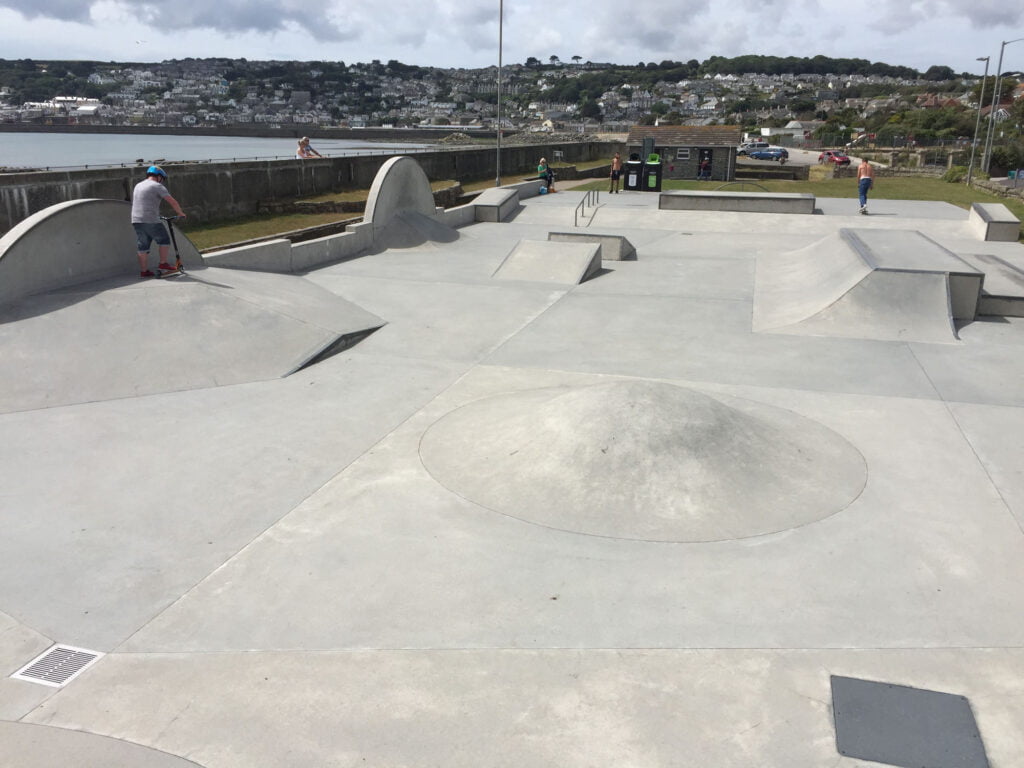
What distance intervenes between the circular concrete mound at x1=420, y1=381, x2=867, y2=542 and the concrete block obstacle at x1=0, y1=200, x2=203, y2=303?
612cm

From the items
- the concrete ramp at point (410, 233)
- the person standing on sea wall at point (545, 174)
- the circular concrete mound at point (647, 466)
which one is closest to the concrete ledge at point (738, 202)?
the person standing on sea wall at point (545, 174)

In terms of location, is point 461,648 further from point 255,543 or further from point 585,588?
point 255,543

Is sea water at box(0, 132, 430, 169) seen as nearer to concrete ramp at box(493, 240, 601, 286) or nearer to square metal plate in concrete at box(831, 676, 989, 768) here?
concrete ramp at box(493, 240, 601, 286)

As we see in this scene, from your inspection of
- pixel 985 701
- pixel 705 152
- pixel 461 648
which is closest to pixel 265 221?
pixel 461 648

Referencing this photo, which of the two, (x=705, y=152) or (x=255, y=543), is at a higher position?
(x=705, y=152)

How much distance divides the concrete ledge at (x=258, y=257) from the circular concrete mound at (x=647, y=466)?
794 cm

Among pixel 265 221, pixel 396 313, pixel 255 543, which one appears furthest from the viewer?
pixel 265 221

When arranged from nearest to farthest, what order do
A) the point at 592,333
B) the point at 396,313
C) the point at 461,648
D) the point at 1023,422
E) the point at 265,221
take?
1. the point at 461,648
2. the point at 1023,422
3. the point at 592,333
4. the point at 396,313
5. the point at 265,221

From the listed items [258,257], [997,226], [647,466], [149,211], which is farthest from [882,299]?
[997,226]

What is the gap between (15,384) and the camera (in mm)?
8477

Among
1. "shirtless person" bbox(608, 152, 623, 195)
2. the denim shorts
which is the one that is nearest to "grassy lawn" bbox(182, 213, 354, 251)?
the denim shorts

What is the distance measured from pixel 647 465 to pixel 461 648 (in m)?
2.66

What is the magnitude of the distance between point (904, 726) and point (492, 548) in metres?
2.83

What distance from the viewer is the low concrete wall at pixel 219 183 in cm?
1758
